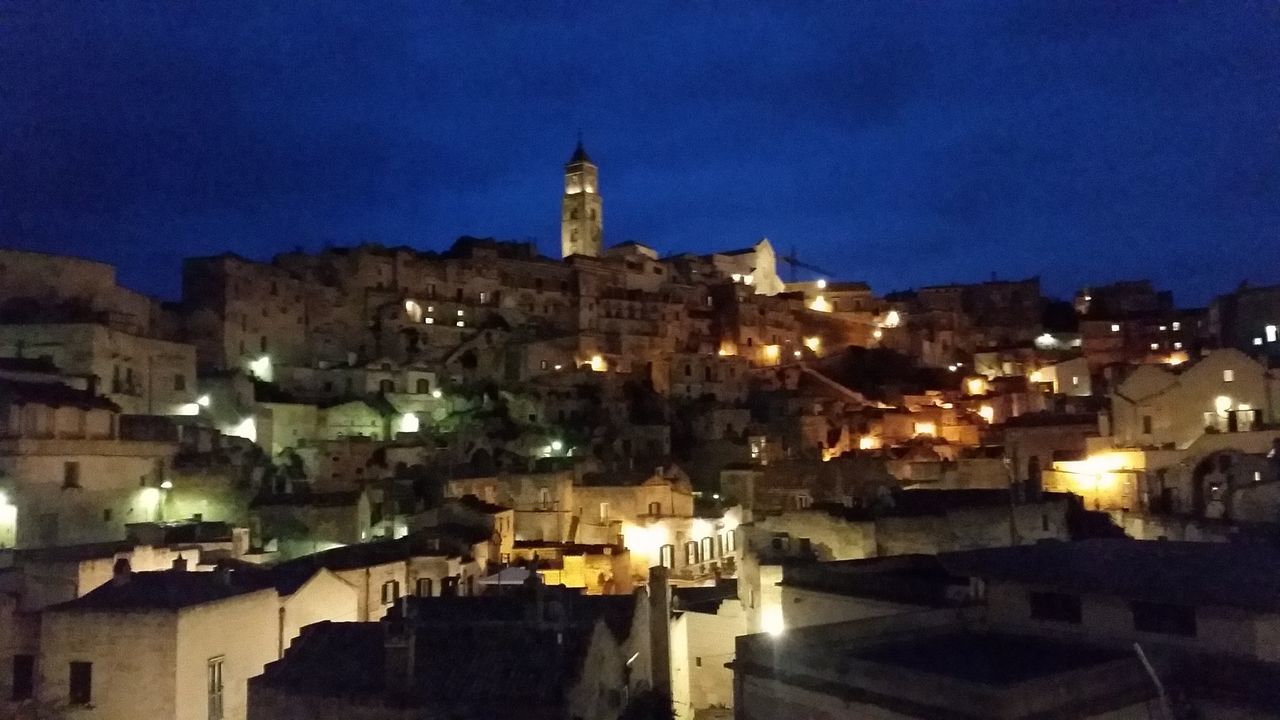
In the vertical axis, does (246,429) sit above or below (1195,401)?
above

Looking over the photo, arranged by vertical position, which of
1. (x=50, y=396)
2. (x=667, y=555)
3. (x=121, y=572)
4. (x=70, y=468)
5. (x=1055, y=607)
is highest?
(x=50, y=396)

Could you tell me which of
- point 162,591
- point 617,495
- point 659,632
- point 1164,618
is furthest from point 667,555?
point 1164,618

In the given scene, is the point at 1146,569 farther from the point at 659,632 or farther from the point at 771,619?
the point at 659,632

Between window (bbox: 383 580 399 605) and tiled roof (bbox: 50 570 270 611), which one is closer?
tiled roof (bbox: 50 570 270 611)

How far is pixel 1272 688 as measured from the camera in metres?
11.9

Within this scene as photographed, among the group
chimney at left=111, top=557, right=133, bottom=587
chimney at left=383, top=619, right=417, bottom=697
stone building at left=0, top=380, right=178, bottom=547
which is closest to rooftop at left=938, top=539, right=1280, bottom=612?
chimney at left=383, top=619, right=417, bottom=697

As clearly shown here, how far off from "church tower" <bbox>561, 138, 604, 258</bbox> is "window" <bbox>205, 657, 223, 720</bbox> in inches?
3292

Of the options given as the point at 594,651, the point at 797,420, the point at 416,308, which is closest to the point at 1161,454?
the point at 797,420

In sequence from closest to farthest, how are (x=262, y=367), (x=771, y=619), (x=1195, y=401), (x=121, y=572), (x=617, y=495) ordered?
(x=121, y=572)
(x=771, y=619)
(x=617, y=495)
(x=1195, y=401)
(x=262, y=367)

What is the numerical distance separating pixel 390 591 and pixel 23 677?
8.35 metres

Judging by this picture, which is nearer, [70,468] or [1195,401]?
[70,468]

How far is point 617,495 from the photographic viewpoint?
38125mm

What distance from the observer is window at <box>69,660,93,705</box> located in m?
16.9

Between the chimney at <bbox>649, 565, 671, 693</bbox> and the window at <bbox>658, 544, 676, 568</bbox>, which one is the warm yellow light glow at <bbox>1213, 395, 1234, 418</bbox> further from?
the chimney at <bbox>649, 565, 671, 693</bbox>
